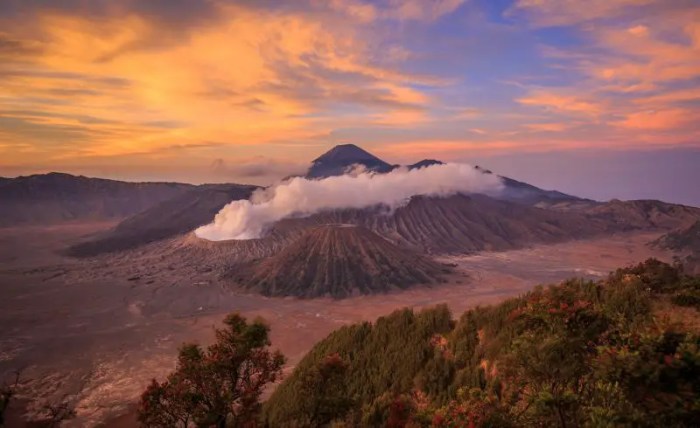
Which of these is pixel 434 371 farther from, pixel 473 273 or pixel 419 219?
pixel 419 219

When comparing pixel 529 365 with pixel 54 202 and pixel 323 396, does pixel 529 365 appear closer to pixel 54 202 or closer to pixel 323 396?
pixel 323 396

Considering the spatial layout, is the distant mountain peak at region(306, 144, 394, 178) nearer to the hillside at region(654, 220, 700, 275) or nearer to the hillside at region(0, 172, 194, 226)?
the hillside at region(0, 172, 194, 226)

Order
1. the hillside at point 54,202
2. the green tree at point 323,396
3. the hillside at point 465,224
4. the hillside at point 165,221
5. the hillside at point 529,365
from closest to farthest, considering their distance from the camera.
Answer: the hillside at point 529,365 → the green tree at point 323,396 → the hillside at point 165,221 → the hillside at point 465,224 → the hillside at point 54,202

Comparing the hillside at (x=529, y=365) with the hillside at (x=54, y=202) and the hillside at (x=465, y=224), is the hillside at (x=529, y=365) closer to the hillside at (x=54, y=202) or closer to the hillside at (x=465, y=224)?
the hillside at (x=465, y=224)

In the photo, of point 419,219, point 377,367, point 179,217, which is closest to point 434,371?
point 377,367

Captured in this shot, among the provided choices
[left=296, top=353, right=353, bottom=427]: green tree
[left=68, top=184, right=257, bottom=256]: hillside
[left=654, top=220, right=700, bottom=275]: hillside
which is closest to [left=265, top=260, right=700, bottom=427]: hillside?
[left=296, top=353, right=353, bottom=427]: green tree

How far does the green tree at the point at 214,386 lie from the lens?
11094 millimetres

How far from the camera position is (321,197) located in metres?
114

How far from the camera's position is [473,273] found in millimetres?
79125

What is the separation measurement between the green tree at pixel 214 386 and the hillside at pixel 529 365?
174 centimetres

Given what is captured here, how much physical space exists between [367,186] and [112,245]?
223 ft

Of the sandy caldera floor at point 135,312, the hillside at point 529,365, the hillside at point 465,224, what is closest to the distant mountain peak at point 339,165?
the hillside at point 465,224

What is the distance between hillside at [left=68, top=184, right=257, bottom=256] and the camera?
106m

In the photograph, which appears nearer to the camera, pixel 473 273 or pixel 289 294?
pixel 289 294
